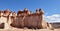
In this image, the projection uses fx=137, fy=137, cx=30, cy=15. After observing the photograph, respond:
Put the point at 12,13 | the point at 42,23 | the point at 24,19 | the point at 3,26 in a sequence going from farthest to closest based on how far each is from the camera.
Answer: the point at 12,13 < the point at 24,19 < the point at 42,23 < the point at 3,26

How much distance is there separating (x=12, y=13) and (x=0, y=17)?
4.58 meters

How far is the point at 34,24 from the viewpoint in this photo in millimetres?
29641

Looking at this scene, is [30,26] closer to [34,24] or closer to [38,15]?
[34,24]

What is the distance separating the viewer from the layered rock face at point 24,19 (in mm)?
28742

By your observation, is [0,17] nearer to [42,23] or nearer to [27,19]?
[27,19]

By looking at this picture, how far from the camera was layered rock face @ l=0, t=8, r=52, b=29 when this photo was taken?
2874cm

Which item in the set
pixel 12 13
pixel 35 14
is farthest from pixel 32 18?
pixel 12 13

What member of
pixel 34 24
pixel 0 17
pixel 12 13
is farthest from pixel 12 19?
pixel 34 24

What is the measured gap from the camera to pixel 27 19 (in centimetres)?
3031

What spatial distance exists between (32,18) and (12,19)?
5243 mm

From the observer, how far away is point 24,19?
30.7 m

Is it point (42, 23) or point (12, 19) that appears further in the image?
point (12, 19)

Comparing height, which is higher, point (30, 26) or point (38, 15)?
point (38, 15)

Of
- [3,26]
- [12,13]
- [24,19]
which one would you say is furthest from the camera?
[12,13]
